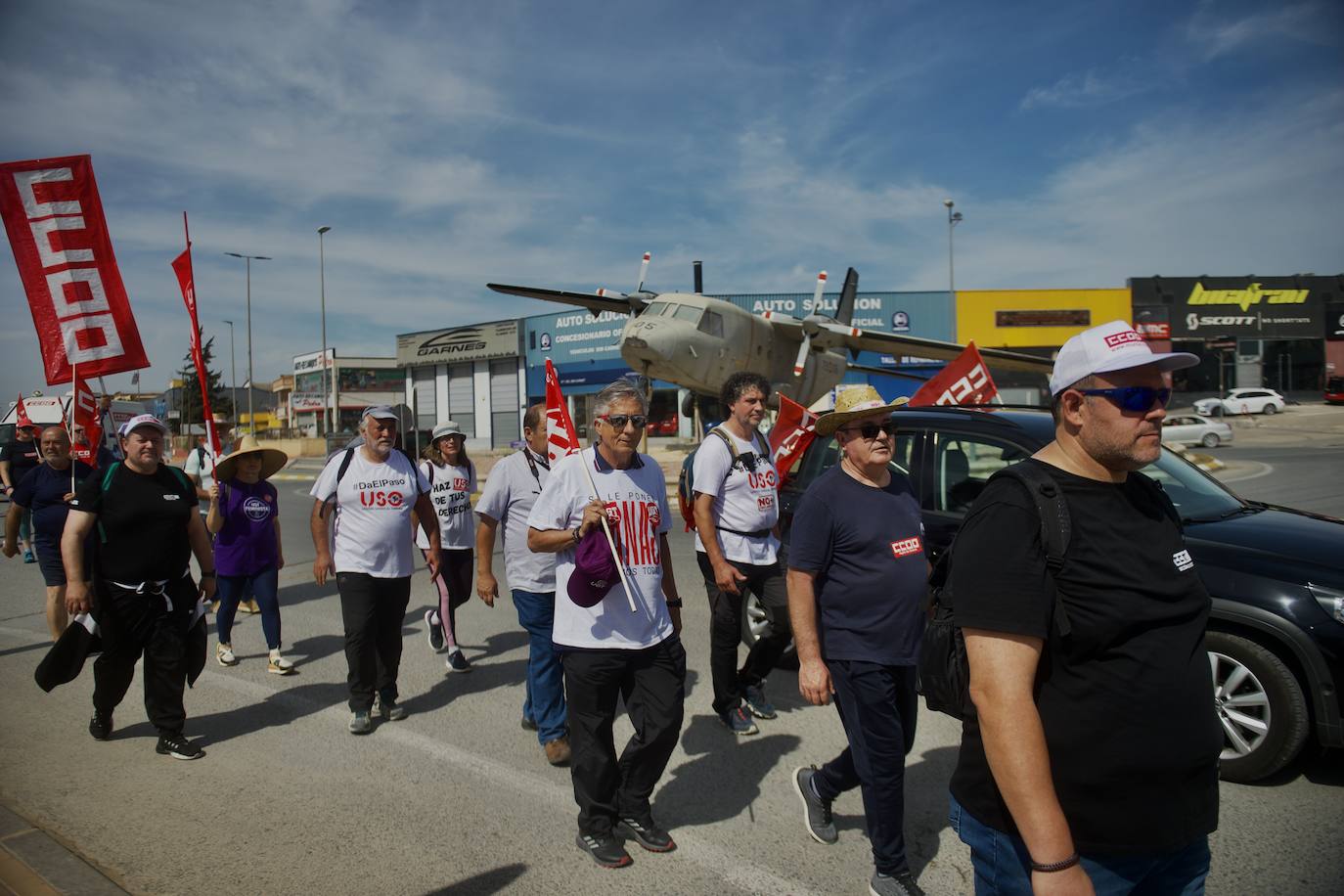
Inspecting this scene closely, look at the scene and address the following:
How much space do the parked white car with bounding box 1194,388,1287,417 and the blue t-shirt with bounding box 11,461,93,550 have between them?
47.7 meters

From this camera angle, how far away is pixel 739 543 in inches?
186

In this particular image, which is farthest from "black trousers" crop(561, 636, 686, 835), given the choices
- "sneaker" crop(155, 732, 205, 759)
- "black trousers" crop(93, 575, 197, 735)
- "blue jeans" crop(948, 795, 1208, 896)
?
"black trousers" crop(93, 575, 197, 735)

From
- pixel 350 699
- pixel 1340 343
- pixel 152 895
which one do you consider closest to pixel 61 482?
pixel 350 699

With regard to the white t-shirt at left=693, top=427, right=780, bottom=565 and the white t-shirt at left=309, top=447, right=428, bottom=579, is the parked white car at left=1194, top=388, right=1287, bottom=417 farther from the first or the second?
the white t-shirt at left=309, top=447, right=428, bottom=579

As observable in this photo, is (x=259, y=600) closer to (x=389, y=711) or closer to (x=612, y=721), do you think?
(x=389, y=711)

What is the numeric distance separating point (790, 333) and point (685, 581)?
45.0 feet

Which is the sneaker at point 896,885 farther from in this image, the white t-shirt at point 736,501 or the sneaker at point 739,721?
the white t-shirt at point 736,501

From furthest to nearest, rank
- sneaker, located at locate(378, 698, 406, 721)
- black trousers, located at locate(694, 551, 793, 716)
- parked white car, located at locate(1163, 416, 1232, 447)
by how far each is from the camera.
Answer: parked white car, located at locate(1163, 416, 1232, 447) < sneaker, located at locate(378, 698, 406, 721) < black trousers, located at locate(694, 551, 793, 716)

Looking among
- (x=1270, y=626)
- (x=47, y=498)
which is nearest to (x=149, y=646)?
(x=47, y=498)

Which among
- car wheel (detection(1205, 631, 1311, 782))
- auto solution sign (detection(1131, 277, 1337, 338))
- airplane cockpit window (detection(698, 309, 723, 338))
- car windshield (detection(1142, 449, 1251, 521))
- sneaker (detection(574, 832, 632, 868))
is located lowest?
sneaker (detection(574, 832, 632, 868))

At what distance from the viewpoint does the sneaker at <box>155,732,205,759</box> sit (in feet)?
14.9

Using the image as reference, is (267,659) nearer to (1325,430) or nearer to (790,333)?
(790,333)

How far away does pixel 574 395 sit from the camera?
49062mm

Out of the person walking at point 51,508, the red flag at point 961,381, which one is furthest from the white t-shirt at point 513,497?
Result: the red flag at point 961,381
